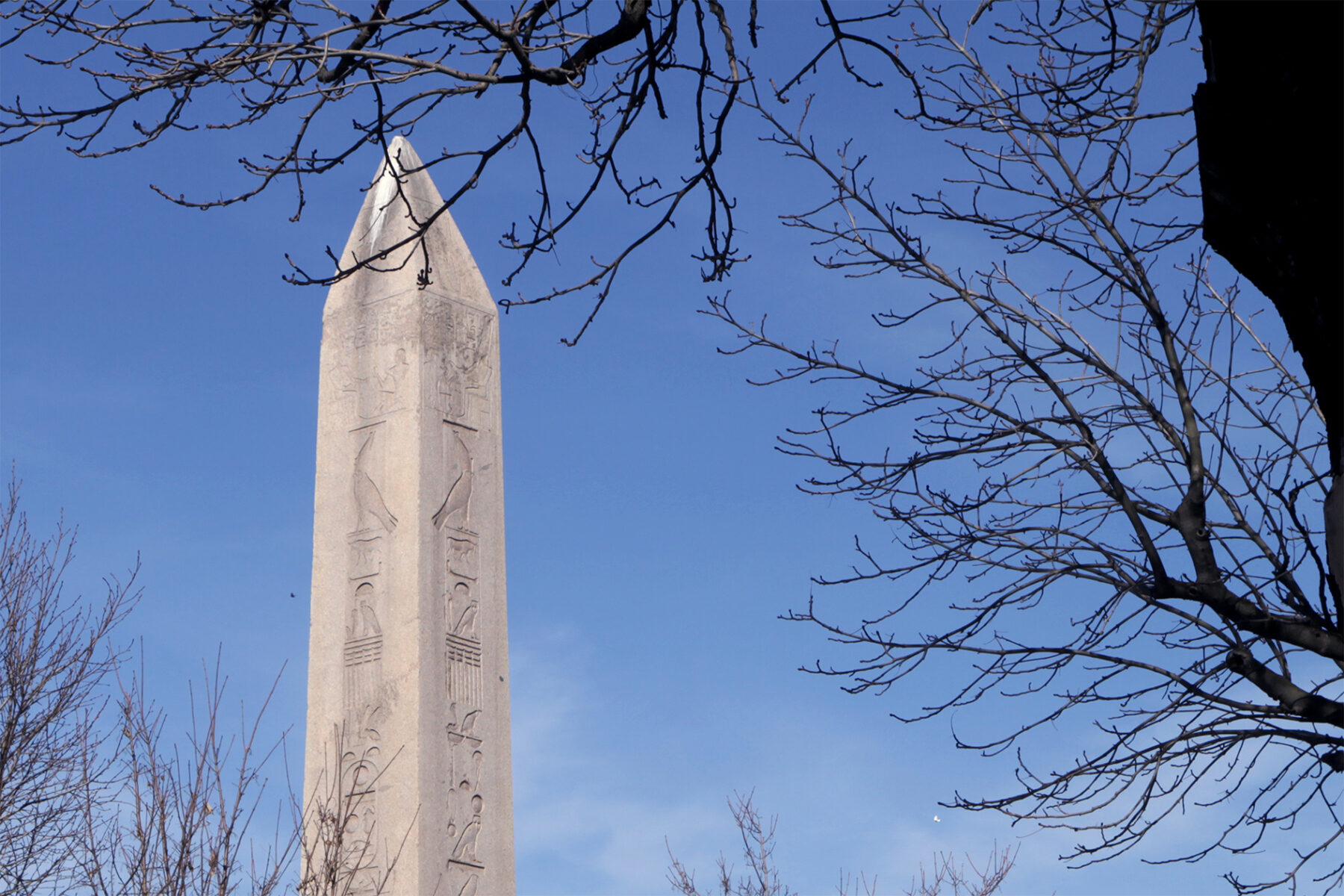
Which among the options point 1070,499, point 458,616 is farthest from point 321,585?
point 1070,499

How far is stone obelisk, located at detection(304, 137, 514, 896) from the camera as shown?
870 cm

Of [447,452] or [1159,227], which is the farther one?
[447,452]

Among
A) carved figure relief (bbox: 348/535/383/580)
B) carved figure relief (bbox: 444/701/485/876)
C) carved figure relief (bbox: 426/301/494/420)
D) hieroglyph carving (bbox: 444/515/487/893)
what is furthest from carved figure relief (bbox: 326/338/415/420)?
carved figure relief (bbox: 444/701/485/876)

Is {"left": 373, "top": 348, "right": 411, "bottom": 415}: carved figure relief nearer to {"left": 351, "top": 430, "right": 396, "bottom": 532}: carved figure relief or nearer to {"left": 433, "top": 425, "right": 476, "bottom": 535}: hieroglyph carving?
{"left": 351, "top": 430, "right": 396, "bottom": 532}: carved figure relief

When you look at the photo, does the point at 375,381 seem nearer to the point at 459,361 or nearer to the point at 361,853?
the point at 459,361

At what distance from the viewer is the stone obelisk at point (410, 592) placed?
8.70m

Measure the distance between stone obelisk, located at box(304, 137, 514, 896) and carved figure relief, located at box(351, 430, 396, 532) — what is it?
0.4 inches

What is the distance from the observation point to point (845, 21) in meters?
4.91

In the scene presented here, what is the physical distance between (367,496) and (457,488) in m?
0.52

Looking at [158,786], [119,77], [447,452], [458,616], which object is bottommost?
[158,786]

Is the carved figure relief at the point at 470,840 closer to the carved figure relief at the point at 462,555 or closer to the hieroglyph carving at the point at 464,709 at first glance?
the hieroglyph carving at the point at 464,709

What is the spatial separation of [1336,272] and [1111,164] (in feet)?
18.0

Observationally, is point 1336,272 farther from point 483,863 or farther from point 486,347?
point 486,347

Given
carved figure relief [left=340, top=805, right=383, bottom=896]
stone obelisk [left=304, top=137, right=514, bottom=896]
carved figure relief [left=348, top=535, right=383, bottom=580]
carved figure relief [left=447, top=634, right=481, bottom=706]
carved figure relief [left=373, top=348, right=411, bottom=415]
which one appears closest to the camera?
carved figure relief [left=340, top=805, right=383, bottom=896]
